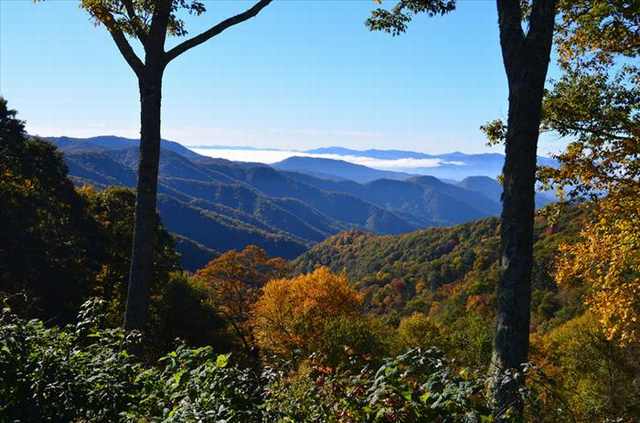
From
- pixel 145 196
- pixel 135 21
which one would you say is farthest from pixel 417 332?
pixel 135 21

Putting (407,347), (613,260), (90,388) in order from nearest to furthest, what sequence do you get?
(90,388) < (613,260) < (407,347)

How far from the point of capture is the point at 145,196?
28.5 ft

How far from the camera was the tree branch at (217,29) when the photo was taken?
28.5 ft

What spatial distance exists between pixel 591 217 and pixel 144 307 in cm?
1166

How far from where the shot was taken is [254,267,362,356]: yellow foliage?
3991 cm

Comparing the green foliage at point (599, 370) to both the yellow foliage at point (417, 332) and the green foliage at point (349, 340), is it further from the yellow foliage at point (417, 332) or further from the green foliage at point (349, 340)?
the green foliage at point (349, 340)

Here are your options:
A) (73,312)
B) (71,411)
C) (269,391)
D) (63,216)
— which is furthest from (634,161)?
(63,216)

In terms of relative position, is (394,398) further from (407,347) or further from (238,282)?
(238,282)

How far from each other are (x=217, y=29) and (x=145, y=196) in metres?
3.36

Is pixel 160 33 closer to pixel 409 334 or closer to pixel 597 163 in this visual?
pixel 597 163

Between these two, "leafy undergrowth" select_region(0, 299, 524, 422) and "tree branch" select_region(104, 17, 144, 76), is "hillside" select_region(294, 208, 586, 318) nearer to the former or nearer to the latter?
"tree branch" select_region(104, 17, 144, 76)

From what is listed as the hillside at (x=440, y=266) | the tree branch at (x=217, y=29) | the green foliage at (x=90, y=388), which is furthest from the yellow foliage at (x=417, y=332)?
the green foliage at (x=90, y=388)

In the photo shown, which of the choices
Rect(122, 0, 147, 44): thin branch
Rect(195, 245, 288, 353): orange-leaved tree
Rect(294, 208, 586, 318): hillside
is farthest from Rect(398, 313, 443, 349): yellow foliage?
Rect(122, 0, 147, 44): thin branch

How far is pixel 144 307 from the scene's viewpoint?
29.0ft
